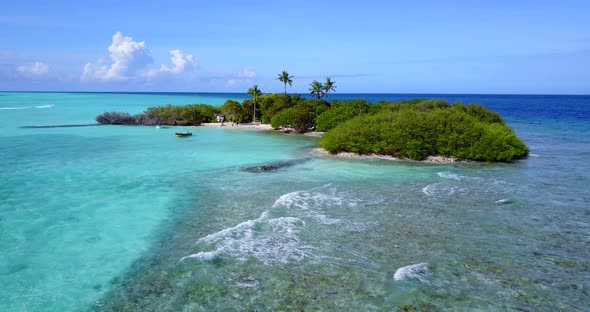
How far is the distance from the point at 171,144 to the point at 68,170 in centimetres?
1684

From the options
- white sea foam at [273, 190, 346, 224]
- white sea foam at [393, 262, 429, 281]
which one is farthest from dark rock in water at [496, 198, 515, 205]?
white sea foam at [393, 262, 429, 281]

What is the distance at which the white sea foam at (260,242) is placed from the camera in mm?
14180

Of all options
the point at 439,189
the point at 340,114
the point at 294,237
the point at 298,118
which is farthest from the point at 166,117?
the point at 294,237

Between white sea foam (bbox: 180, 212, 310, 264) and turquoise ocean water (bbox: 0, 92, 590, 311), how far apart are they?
80 millimetres

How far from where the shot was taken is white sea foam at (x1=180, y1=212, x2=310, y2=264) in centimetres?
1418

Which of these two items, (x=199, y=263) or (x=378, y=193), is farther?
(x=378, y=193)

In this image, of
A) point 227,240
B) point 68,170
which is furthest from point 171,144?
point 227,240

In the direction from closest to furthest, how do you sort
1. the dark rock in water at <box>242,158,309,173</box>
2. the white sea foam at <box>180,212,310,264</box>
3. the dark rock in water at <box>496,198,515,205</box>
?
the white sea foam at <box>180,212,310,264</box> → the dark rock in water at <box>496,198,515,205</box> → the dark rock in water at <box>242,158,309,173</box>

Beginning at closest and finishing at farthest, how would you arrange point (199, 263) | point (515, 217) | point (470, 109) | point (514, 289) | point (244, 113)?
point (514, 289)
point (199, 263)
point (515, 217)
point (470, 109)
point (244, 113)

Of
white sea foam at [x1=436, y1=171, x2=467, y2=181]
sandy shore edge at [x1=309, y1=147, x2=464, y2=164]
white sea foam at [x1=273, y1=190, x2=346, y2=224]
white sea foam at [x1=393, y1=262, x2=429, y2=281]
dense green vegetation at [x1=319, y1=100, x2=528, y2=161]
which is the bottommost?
white sea foam at [x1=393, y1=262, x2=429, y2=281]

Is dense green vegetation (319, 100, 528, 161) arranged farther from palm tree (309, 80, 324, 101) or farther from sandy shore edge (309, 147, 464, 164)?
palm tree (309, 80, 324, 101)

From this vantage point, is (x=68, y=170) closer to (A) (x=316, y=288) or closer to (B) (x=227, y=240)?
(B) (x=227, y=240)

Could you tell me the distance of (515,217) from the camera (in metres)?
18.6

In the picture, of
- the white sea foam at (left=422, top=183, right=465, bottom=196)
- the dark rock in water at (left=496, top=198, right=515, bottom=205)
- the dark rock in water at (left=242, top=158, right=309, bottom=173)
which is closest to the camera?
the dark rock in water at (left=496, top=198, right=515, bottom=205)
